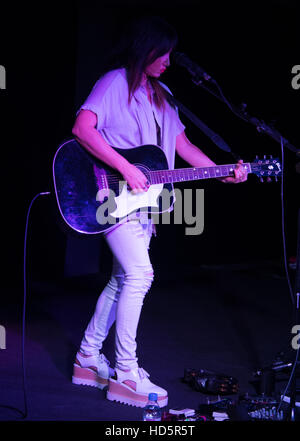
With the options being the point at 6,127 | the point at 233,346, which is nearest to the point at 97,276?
the point at 6,127

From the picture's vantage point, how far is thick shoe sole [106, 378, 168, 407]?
3303 mm

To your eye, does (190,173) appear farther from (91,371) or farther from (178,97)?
(178,97)

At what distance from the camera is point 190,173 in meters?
3.47

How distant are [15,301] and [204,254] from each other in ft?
10.2

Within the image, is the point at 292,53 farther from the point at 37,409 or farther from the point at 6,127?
the point at 37,409

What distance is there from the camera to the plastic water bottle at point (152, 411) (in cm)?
301

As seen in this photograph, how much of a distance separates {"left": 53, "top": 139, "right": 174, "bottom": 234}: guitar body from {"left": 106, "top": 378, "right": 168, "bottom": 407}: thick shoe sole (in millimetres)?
840

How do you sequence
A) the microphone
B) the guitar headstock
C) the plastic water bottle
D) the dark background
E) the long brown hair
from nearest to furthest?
the plastic water bottle, the microphone, the long brown hair, the guitar headstock, the dark background

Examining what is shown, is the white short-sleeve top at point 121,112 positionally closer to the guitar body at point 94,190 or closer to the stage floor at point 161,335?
the guitar body at point 94,190

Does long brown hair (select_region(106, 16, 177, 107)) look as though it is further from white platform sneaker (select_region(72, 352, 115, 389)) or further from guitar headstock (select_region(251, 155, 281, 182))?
white platform sneaker (select_region(72, 352, 115, 389))

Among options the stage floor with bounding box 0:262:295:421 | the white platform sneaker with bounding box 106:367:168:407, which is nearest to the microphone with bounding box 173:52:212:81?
the white platform sneaker with bounding box 106:367:168:407

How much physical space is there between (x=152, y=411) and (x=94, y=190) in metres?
1.17

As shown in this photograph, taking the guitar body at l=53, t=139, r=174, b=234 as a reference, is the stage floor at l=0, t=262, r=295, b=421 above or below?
below

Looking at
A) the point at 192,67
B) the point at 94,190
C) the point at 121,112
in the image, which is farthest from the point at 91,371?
the point at 192,67
